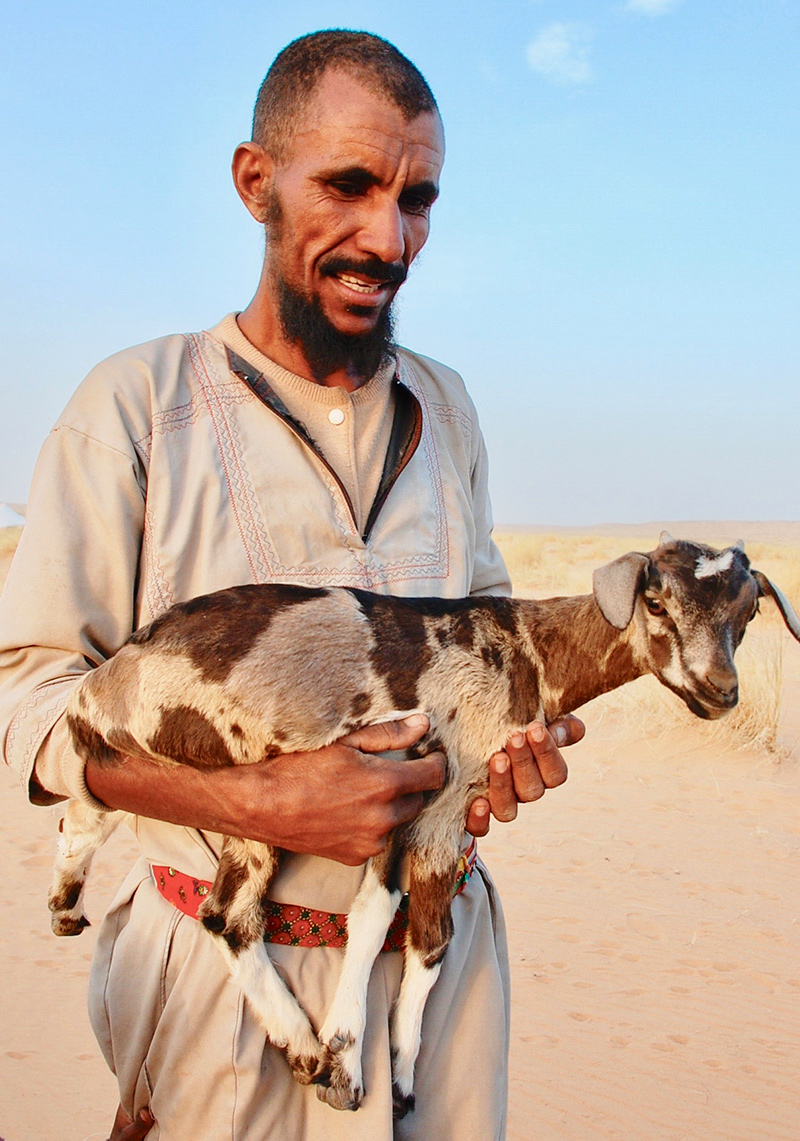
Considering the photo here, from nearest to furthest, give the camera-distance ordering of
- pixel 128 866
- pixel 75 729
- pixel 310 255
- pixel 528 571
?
1. pixel 75 729
2. pixel 310 255
3. pixel 128 866
4. pixel 528 571

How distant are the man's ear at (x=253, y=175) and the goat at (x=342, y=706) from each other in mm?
1164

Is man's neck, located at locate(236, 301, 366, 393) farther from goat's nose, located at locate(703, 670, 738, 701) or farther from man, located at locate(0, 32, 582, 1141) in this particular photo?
goat's nose, located at locate(703, 670, 738, 701)

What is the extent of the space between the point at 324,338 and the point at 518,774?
1286 mm

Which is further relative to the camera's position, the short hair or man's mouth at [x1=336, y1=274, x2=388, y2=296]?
man's mouth at [x1=336, y1=274, x2=388, y2=296]

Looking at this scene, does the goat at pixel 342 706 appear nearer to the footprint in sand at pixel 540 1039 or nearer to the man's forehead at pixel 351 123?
the man's forehead at pixel 351 123

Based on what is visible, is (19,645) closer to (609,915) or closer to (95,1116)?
(95,1116)

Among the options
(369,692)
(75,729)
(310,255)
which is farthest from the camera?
(310,255)

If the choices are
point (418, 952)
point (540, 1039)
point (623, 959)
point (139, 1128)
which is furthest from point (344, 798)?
point (623, 959)

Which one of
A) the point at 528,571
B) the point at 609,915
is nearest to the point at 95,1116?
the point at 609,915

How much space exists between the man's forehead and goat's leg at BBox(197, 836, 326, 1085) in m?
1.75

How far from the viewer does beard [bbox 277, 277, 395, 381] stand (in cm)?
270

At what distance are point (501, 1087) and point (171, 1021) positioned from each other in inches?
34.1

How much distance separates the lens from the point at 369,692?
2.40 m

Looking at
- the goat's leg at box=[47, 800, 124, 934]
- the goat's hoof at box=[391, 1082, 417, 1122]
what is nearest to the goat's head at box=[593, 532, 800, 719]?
the goat's hoof at box=[391, 1082, 417, 1122]
